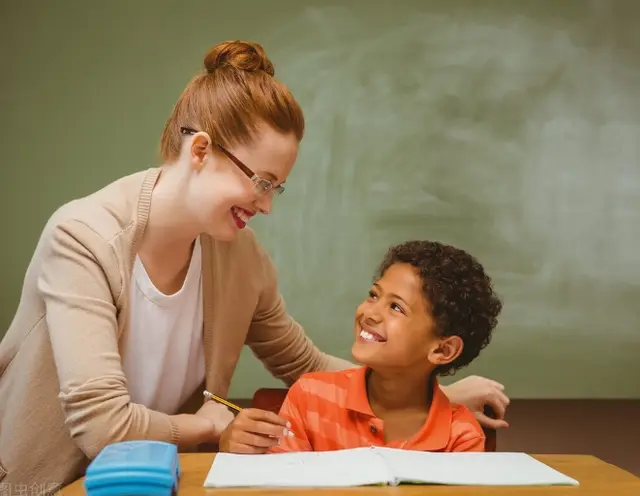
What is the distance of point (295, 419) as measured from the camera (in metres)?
1.53

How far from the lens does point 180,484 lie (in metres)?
1.06

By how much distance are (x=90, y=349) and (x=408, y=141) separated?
193 centimetres

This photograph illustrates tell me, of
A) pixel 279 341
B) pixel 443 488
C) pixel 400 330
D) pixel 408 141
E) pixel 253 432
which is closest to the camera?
pixel 443 488

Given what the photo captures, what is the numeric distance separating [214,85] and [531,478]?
3.10ft

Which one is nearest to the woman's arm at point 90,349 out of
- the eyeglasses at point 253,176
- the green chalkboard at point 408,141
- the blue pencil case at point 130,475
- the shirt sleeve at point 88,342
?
the shirt sleeve at point 88,342

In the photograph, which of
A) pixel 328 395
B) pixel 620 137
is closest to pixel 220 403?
pixel 328 395

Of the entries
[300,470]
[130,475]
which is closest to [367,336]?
[300,470]

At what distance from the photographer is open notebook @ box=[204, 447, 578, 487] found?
106 centimetres

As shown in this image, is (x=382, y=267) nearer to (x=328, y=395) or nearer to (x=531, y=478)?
(x=328, y=395)

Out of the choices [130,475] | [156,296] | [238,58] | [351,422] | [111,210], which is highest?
[238,58]

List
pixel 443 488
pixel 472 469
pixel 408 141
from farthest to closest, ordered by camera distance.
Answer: pixel 408 141 < pixel 472 469 < pixel 443 488

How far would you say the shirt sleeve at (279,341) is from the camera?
186 centimetres

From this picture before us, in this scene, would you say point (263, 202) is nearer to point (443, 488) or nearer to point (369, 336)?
point (369, 336)

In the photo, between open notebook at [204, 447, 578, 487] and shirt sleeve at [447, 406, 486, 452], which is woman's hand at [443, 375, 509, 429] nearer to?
shirt sleeve at [447, 406, 486, 452]
